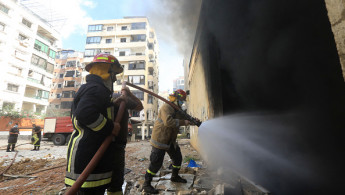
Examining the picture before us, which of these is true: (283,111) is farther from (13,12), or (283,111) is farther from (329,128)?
(13,12)

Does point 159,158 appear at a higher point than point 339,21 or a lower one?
lower

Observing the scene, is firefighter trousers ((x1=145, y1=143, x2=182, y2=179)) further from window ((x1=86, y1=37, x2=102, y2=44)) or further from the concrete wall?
window ((x1=86, y1=37, x2=102, y2=44))

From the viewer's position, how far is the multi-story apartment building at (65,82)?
3419cm

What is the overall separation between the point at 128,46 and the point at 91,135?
30.6 meters

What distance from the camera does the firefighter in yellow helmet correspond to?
1.40 metres

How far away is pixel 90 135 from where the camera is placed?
1.46 metres

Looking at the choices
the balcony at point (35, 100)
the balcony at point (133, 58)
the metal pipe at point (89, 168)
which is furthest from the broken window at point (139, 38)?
the metal pipe at point (89, 168)

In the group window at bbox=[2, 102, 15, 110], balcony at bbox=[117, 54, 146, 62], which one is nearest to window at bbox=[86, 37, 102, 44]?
balcony at bbox=[117, 54, 146, 62]

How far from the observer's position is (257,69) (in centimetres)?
266

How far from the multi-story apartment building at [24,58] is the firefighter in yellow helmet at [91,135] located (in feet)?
83.3

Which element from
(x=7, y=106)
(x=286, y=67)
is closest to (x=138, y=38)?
(x=7, y=106)

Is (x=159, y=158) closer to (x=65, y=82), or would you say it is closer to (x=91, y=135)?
(x=91, y=135)

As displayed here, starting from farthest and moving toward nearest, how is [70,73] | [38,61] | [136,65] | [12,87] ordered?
1. [70,73]
2. [136,65]
3. [38,61]
4. [12,87]

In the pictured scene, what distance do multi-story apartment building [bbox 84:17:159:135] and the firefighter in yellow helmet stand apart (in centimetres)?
2560
